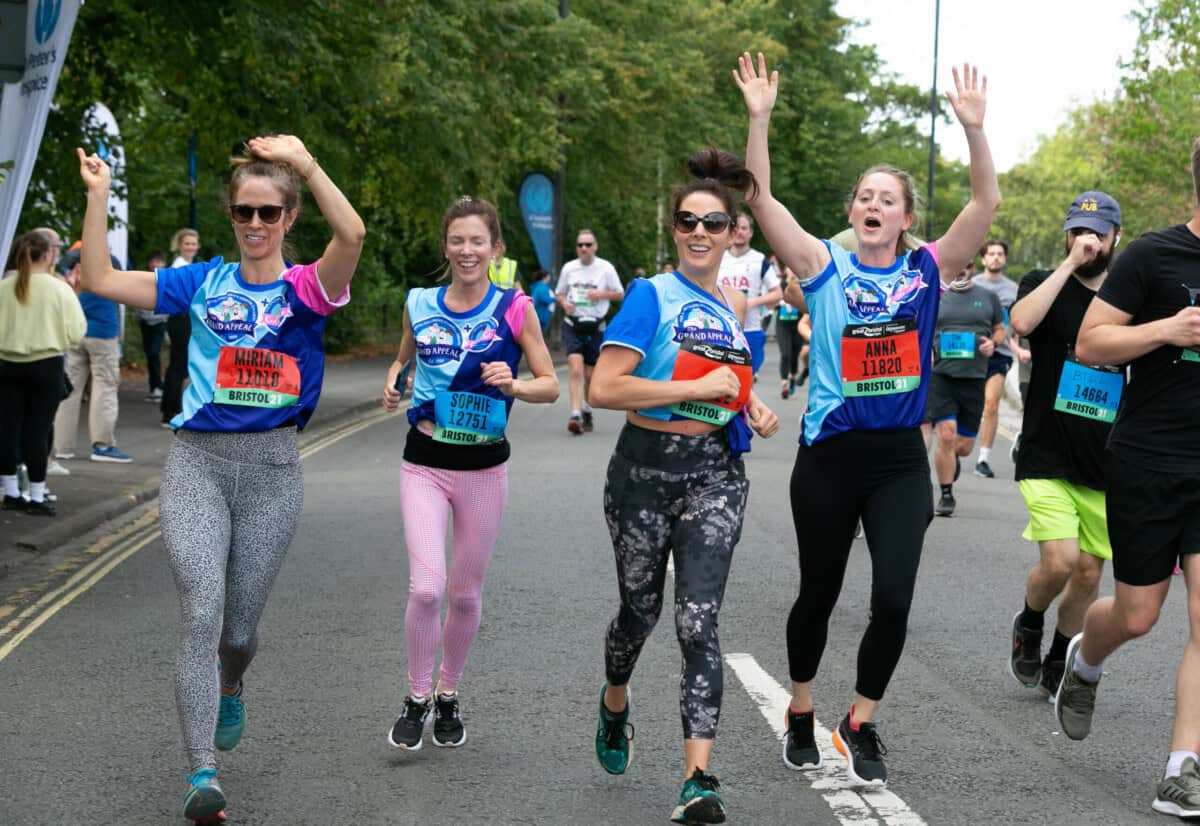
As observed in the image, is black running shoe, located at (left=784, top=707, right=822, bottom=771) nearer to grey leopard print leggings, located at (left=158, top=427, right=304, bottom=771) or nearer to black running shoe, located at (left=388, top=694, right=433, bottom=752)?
black running shoe, located at (left=388, top=694, right=433, bottom=752)

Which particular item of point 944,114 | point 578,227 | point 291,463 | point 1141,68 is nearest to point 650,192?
point 578,227

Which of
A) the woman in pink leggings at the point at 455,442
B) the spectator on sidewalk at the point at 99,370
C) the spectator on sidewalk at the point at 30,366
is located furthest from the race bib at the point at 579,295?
the woman in pink leggings at the point at 455,442

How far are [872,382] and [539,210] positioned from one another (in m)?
30.6

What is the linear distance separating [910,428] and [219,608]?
2188mm

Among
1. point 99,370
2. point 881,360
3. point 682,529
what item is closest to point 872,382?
point 881,360

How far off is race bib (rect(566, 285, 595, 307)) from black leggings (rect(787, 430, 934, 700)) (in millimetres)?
12452

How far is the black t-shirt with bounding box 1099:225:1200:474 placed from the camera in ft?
17.0

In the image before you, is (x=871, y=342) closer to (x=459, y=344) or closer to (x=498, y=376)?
(x=498, y=376)

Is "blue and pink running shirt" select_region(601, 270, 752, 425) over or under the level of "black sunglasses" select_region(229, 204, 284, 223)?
under

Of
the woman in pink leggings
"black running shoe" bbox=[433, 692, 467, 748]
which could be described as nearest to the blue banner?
the woman in pink leggings

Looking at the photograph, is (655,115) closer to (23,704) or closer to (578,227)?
(578,227)

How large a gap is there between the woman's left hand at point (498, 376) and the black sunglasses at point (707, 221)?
2.75 ft

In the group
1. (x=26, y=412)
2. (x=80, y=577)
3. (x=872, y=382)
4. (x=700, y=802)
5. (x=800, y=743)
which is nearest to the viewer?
(x=700, y=802)

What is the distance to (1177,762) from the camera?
16.6 feet
